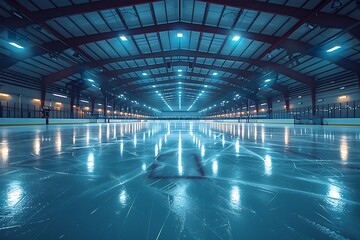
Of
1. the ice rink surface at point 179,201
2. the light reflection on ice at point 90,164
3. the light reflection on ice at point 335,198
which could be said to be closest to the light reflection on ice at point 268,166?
the ice rink surface at point 179,201

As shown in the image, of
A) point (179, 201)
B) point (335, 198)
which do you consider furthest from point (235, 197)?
point (335, 198)

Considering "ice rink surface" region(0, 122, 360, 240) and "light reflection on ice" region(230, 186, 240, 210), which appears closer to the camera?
"ice rink surface" region(0, 122, 360, 240)

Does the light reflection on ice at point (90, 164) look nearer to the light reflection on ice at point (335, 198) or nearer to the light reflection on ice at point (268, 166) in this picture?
the light reflection on ice at point (268, 166)

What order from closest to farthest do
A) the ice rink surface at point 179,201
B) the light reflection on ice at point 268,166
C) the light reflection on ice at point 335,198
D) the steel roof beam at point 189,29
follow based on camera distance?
the ice rink surface at point 179,201, the light reflection on ice at point 335,198, the light reflection on ice at point 268,166, the steel roof beam at point 189,29

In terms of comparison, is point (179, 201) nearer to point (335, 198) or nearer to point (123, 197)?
point (123, 197)

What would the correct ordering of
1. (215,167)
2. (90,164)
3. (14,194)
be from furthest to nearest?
1. (90,164)
2. (215,167)
3. (14,194)

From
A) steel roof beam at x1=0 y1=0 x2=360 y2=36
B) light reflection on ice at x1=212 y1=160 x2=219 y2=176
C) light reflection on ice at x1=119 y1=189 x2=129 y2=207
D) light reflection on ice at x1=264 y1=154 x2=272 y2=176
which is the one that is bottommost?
light reflection on ice at x1=264 y1=154 x2=272 y2=176

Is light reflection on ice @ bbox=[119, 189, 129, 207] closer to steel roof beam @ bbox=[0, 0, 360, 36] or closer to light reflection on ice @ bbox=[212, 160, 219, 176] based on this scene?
light reflection on ice @ bbox=[212, 160, 219, 176]

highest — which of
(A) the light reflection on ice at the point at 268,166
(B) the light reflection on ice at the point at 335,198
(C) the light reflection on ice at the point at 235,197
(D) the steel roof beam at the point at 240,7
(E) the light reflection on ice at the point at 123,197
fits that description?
(D) the steel roof beam at the point at 240,7

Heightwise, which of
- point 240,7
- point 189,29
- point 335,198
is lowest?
point 335,198

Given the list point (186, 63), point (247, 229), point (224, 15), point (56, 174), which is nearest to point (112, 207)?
point (247, 229)

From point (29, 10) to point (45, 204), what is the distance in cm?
Answer: 1454

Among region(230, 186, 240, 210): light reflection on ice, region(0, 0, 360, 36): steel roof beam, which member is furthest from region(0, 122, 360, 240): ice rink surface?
region(0, 0, 360, 36): steel roof beam

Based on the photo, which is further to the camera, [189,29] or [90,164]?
[189,29]
